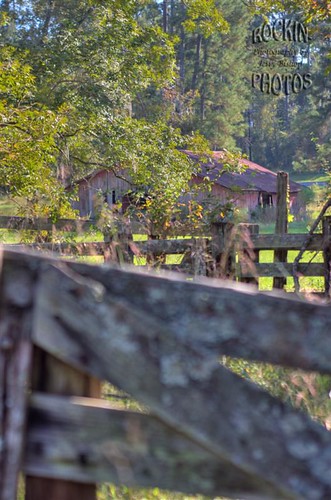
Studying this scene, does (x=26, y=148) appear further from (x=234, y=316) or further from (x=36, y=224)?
(x=234, y=316)

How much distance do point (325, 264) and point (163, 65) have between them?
989 centimetres

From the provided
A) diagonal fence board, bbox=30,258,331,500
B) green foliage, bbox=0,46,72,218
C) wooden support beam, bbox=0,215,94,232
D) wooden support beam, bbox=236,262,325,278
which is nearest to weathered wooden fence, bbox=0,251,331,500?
diagonal fence board, bbox=30,258,331,500

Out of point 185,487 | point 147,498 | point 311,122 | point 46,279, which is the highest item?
point 311,122

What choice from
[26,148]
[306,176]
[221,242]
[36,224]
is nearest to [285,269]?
[221,242]

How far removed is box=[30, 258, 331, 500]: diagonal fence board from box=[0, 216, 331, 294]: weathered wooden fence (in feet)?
18.3

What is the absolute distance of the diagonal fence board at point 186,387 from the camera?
1.55 metres

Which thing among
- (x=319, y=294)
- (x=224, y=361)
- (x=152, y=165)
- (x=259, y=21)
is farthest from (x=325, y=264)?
(x=259, y=21)

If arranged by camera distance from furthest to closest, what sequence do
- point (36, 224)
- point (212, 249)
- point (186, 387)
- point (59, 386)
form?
point (36, 224) → point (212, 249) → point (59, 386) → point (186, 387)

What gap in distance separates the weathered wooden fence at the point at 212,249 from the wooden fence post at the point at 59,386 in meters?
Answer: 5.46

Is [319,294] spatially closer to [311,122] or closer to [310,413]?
[310,413]

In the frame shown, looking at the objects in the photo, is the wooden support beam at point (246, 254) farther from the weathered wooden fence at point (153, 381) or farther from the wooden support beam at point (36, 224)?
the weathered wooden fence at point (153, 381)

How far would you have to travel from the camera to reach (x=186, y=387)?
1557 mm

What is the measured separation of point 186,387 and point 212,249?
7003 millimetres

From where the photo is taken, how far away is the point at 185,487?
1.64 meters
